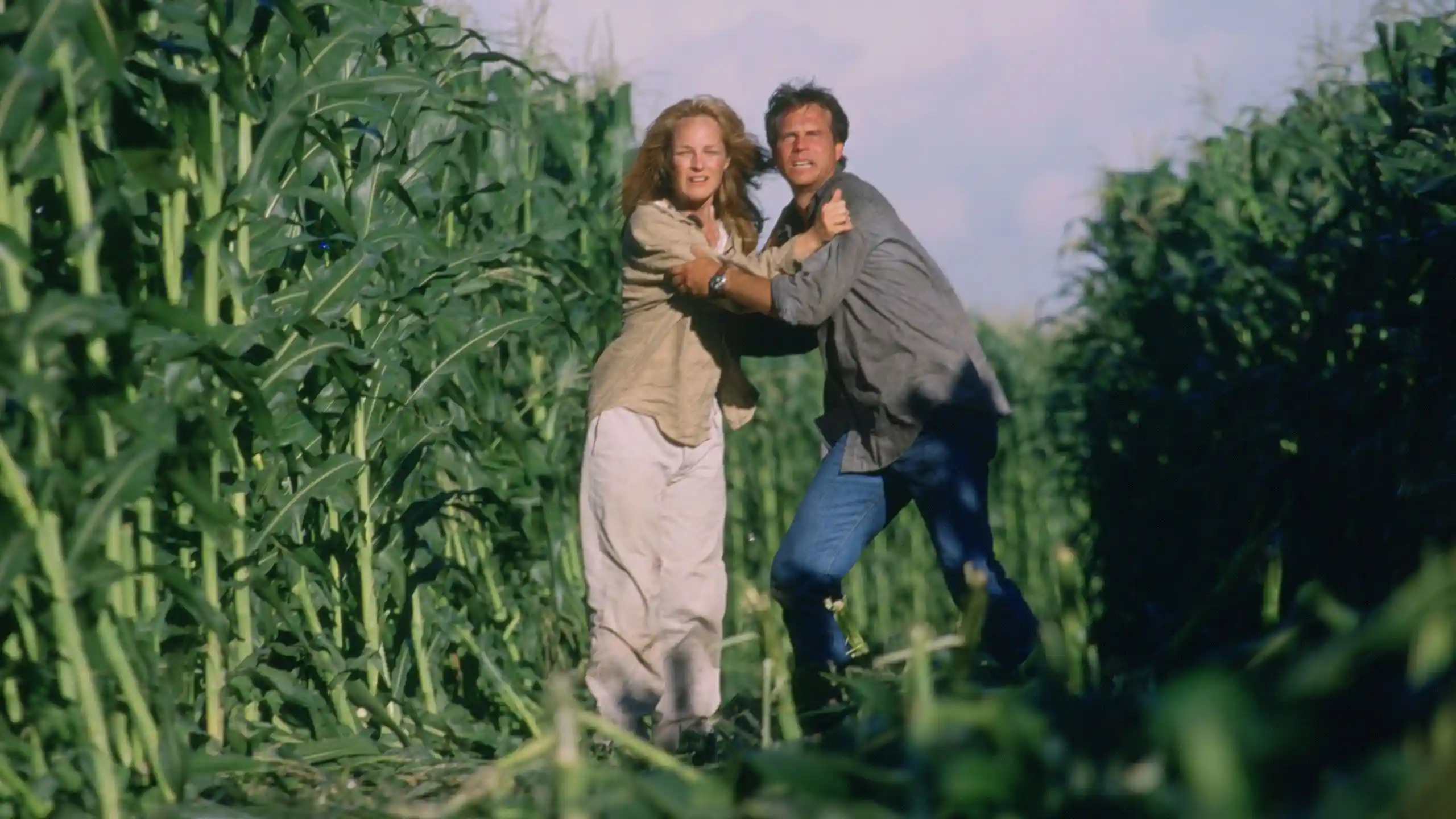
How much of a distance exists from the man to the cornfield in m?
0.61

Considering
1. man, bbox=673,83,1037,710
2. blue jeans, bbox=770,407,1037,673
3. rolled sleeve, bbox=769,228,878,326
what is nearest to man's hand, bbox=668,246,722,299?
man, bbox=673,83,1037,710

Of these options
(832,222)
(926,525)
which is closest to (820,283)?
(832,222)

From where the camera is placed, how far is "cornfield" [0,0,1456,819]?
5.74 feet

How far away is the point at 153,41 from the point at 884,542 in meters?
11.1

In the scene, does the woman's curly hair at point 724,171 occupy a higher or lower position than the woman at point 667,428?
higher

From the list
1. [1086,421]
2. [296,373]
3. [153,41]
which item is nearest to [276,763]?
[296,373]

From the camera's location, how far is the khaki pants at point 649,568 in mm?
5324

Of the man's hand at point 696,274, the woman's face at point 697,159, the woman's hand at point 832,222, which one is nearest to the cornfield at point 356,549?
the man's hand at point 696,274

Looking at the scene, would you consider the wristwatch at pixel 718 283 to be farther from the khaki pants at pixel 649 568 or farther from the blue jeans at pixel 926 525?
the blue jeans at pixel 926 525

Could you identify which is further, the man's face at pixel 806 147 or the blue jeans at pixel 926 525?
the man's face at pixel 806 147

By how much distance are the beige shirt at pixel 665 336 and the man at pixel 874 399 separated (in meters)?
0.12

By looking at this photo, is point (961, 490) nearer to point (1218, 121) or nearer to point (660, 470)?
point (660, 470)

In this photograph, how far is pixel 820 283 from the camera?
5.08 m

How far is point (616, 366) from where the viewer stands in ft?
17.7
